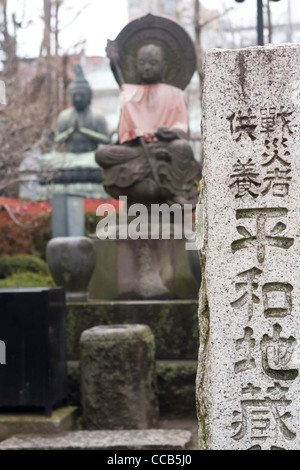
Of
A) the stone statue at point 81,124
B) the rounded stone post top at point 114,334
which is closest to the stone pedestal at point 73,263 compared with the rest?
the rounded stone post top at point 114,334

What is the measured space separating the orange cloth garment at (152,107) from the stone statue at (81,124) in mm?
9069

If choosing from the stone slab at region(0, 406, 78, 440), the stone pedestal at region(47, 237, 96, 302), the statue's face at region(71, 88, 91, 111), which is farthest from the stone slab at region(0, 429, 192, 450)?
the statue's face at region(71, 88, 91, 111)

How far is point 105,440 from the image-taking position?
6.21 m

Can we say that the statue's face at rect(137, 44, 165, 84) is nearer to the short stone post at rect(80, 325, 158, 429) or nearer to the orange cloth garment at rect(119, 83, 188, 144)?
the orange cloth garment at rect(119, 83, 188, 144)

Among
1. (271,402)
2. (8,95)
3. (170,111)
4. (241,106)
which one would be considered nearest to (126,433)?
(271,402)

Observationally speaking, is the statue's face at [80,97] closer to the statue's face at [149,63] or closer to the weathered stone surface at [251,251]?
the statue's face at [149,63]

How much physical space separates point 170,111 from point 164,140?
0.57 metres

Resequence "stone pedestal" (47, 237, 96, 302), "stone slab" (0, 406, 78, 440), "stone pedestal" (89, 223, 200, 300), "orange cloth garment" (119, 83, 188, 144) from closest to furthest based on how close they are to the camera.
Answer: "stone slab" (0, 406, 78, 440), "stone pedestal" (47, 237, 96, 302), "stone pedestal" (89, 223, 200, 300), "orange cloth garment" (119, 83, 188, 144)

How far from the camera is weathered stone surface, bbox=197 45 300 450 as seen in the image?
396 cm

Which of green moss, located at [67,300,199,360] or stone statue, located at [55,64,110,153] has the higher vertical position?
stone statue, located at [55,64,110,153]

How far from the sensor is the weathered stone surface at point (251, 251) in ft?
13.0

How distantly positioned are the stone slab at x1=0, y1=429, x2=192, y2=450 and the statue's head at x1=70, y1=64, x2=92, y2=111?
1362cm

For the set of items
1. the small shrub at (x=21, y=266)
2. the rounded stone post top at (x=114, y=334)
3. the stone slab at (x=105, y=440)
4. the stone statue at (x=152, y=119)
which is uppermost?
the stone statue at (x=152, y=119)

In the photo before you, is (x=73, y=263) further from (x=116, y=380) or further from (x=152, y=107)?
(x=152, y=107)
